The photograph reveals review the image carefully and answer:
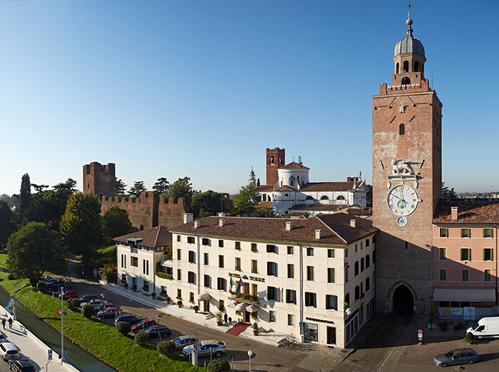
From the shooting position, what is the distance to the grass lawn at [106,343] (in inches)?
1463

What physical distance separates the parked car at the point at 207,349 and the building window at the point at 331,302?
10.1m

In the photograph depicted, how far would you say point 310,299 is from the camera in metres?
41.0

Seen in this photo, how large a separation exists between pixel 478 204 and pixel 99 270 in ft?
178

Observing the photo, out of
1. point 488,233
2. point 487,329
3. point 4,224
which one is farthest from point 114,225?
point 487,329

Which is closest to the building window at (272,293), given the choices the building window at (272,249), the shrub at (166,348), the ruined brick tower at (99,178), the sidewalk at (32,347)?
the building window at (272,249)

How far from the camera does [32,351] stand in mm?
41125

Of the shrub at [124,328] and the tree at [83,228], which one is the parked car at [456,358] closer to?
the shrub at [124,328]

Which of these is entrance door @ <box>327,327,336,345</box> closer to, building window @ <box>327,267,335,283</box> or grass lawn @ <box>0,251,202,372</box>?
building window @ <box>327,267,335,283</box>

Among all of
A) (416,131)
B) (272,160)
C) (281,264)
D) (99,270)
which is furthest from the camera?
(272,160)

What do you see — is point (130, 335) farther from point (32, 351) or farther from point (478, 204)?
point (478, 204)

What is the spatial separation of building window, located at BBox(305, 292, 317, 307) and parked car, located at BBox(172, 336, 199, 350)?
35.0ft

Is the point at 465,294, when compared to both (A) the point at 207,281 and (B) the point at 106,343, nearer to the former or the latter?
(A) the point at 207,281

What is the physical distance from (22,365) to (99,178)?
83538 mm

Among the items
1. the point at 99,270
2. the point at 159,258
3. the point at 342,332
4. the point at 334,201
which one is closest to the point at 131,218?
the point at 99,270
